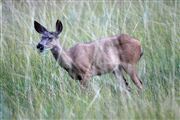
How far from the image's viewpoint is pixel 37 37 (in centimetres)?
794

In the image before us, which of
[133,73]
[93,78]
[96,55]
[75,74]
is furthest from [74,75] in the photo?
[133,73]

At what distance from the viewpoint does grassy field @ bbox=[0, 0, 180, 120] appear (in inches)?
206

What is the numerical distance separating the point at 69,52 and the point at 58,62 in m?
0.20

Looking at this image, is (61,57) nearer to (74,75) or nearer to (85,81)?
(74,75)

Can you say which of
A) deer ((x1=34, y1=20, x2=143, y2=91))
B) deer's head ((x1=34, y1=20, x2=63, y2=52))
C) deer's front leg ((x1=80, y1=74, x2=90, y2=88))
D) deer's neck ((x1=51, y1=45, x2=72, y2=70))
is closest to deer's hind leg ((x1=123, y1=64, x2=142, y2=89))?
deer ((x1=34, y1=20, x2=143, y2=91))

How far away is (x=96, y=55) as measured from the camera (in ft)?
23.0

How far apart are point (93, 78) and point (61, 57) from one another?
1.25 ft

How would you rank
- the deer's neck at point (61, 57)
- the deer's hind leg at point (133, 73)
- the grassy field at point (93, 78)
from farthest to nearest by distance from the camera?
the deer's neck at point (61, 57) → the deer's hind leg at point (133, 73) → the grassy field at point (93, 78)

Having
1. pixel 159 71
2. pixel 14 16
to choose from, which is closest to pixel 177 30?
pixel 159 71

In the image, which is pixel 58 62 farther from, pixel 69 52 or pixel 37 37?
pixel 37 37

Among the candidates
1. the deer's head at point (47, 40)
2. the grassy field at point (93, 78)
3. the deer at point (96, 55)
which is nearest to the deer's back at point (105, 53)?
the deer at point (96, 55)

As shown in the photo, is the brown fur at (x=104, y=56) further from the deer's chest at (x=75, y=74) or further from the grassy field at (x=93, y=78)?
the grassy field at (x=93, y=78)

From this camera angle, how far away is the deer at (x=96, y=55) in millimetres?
6828

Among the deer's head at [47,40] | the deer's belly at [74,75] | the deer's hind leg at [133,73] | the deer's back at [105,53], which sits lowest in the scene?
the deer's hind leg at [133,73]
